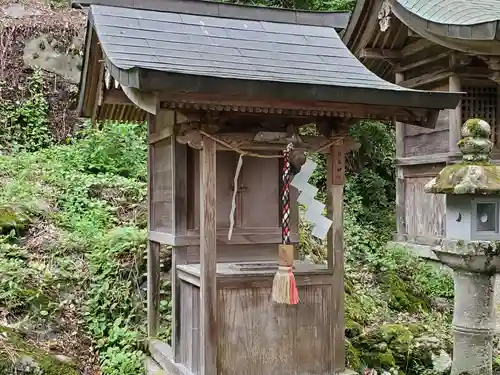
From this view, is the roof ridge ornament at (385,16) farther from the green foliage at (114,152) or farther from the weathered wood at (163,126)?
the weathered wood at (163,126)

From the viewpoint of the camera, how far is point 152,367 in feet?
20.3

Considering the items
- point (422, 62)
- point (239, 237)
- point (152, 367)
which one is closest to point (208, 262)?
point (239, 237)

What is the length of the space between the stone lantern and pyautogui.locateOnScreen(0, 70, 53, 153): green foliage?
30.8 ft

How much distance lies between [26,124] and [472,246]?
10.4 meters

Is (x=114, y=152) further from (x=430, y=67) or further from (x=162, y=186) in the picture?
(x=430, y=67)

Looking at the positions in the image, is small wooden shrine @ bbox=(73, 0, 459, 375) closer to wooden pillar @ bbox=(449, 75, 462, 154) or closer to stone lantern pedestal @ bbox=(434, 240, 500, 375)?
stone lantern pedestal @ bbox=(434, 240, 500, 375)

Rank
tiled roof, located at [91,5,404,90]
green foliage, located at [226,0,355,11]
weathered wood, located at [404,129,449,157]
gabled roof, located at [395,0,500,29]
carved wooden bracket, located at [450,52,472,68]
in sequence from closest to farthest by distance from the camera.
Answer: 1. tiled roof, located at [91,5,404,90]
2. gabled roof, located at [395,0,500,29]
3. carved wooden bracket, located at [450,52,472,68]
4. weathered wood, located at [404,129,449,157]
5. green foliage, located at [226,0,355,11]

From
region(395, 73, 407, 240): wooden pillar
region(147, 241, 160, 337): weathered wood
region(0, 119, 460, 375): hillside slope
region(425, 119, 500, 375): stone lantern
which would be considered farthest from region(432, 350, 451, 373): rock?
region(395, 73, 407, 240): wooden pillar

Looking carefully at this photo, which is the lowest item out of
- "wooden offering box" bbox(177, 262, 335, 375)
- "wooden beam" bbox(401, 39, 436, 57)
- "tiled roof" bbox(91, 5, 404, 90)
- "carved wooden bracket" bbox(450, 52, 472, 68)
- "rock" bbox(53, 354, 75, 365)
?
"rock" bbox(53, 354, 75, 365)

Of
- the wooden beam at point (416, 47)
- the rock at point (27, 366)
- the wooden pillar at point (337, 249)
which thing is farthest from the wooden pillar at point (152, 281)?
the wooden beam at point (416, 47)

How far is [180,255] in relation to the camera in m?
5.80

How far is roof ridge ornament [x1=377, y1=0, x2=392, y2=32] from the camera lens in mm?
10945

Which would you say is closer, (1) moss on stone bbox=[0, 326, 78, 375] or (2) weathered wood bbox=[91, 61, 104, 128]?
(1) moss on stone bbox=[0, 326, 78, 375]

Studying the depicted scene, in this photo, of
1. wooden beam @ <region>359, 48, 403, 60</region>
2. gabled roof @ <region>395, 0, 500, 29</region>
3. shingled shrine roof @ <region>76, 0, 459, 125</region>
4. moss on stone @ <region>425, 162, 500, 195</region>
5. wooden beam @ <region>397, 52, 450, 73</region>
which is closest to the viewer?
shingled shrine roof @ <region>76, 0, 459, 125</region>
